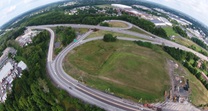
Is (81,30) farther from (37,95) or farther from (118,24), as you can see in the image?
(37,95)

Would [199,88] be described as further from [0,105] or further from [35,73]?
[0,105]

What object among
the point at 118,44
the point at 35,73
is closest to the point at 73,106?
the point at 35,73

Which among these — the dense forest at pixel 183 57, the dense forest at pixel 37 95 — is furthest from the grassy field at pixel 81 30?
the dense forest at pixel 183 57

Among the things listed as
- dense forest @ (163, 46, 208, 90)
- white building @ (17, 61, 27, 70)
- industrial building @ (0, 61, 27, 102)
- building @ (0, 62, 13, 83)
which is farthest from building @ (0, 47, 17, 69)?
dense forest @ (163, 46, 208, 90)

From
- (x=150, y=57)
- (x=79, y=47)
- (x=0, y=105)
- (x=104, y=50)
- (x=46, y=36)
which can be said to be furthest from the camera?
(x=46, y=36)

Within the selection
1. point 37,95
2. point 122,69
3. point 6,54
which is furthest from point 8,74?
point 122,69

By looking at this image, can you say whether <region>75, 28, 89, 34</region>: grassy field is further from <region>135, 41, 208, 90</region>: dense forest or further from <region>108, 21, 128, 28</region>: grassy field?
<region>135, 41, 208, 90</region>: dense forest
